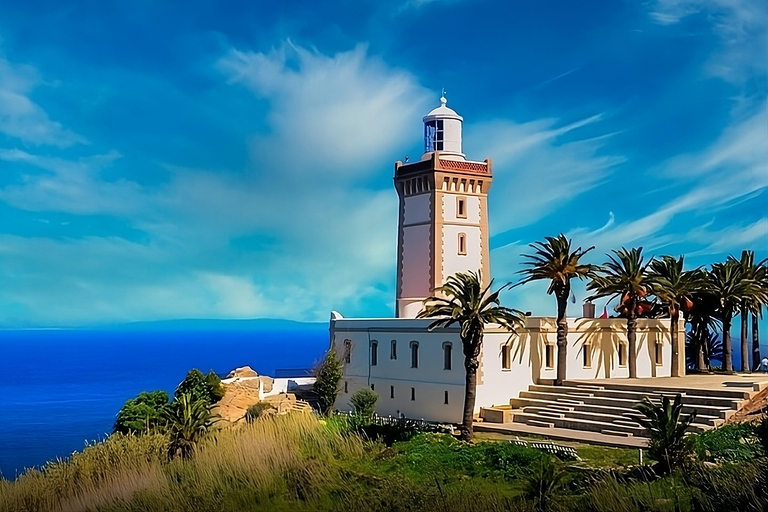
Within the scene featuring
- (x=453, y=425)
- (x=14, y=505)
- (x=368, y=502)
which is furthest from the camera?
(x=453, y=425)

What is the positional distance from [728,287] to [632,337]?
496 cm

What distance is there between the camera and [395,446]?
21719 millimetres

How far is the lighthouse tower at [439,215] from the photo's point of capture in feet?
109

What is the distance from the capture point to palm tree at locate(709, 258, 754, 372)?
108 feet

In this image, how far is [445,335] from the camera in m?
29.3

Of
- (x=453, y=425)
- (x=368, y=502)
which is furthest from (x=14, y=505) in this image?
(x=453, y=425)

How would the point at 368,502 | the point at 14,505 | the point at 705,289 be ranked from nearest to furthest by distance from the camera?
the point at 368,502
the point at 14,505
the point at 705,289

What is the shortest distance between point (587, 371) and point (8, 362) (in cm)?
14575

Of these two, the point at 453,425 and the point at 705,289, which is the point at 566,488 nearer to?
the point at 453,425

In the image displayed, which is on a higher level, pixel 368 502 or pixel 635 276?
pixel 635 276

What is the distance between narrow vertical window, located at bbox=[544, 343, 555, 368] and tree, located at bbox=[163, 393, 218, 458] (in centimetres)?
1354

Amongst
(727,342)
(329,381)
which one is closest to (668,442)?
(329,381)

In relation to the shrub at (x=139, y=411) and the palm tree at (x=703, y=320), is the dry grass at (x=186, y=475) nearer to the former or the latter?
the shrub at (x=139, y=411)

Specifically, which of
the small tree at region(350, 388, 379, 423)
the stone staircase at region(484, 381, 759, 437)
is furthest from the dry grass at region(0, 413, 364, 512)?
the small tree at region(350, 388, 379, 423)
